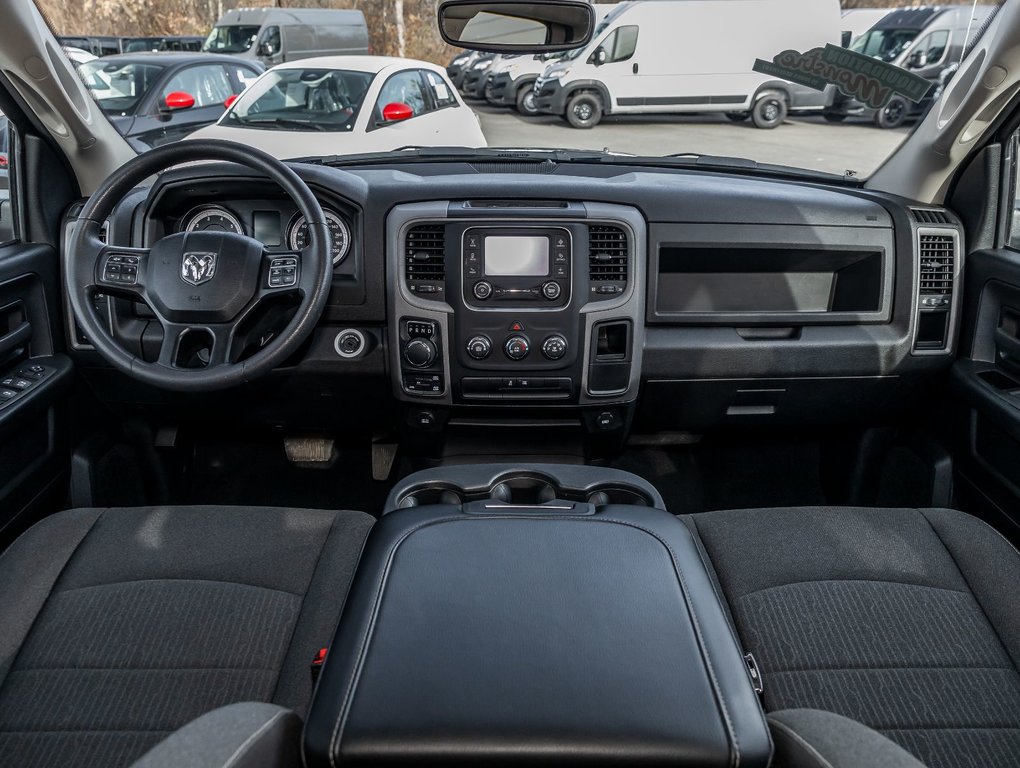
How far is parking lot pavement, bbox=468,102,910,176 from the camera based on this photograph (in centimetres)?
289

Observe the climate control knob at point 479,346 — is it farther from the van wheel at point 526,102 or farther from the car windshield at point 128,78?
the van wheel at point 526,102

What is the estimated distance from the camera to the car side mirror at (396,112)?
5.23 meters

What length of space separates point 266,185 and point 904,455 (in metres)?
2.29

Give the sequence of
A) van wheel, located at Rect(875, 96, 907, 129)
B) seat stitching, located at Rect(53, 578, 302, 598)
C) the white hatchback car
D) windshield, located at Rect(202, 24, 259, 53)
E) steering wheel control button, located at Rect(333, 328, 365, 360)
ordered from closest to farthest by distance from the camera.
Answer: seat stitching, located at Rect(53, 578, 302, 598) < van wheel, located at Rect(875, 96, 907, 129) < steering wheel control button, located at Rect(333, 328, 365, 360) < the white hatchback car < windshield, located at Rect(202, 24, 259, 53)

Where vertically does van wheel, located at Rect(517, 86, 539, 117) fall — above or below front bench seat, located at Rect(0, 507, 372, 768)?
above

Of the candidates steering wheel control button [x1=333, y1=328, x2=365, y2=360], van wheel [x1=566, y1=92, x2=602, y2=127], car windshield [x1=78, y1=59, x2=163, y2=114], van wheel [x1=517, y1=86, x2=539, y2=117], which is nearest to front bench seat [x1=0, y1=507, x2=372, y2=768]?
steering wheel control button [x1=333, y1=328, x2=365, y2=360]

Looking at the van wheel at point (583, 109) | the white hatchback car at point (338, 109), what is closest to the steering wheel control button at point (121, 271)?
the white hatchback car at point (338, 109)

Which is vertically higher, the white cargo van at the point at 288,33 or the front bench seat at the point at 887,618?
the white cargo van at the point at 288,33

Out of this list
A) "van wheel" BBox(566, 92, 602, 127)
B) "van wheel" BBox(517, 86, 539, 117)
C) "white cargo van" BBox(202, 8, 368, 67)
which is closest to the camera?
"van wheel" BBox(566, 92, 602, 127)

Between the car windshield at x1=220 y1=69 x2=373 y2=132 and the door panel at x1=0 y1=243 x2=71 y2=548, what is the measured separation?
2.76 m

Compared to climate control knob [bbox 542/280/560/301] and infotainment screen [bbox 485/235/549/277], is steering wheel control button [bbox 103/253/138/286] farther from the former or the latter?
climate control knob [bbox 542/280/560/301]

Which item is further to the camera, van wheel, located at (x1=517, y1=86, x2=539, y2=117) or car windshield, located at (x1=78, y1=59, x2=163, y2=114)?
van wheel, located at (x1=517, y1=86, x2=539, y2=117)

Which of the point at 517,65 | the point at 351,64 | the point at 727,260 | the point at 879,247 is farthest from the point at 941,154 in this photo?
the point at 517,65

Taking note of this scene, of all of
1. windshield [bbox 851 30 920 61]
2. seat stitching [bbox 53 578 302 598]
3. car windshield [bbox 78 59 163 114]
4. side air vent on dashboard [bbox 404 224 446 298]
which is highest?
windshield [bbox 851 30 920 61]
